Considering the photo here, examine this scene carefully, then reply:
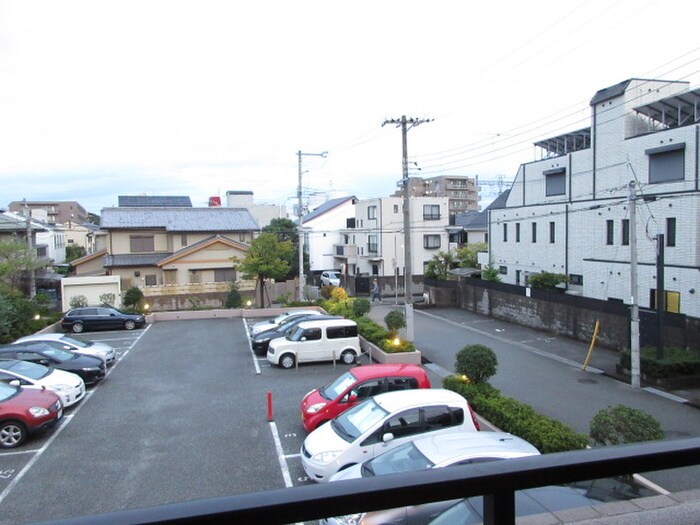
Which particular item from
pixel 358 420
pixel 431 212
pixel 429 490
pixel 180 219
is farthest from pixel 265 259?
pixel 429 490

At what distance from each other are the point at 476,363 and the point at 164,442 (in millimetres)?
6874

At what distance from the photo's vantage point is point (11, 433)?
430 inches

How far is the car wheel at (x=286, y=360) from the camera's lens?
17.5 metres

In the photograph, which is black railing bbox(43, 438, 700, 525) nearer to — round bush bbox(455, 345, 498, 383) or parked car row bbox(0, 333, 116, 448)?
round bush bbox(455, 345, 498, 383)

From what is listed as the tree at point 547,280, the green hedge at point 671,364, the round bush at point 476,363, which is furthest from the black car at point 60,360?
the tree at point 547,280

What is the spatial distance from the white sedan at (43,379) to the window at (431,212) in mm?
33842

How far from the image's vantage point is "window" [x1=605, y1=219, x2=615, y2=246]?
24297 mm

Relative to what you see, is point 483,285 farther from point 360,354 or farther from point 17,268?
point 17,268

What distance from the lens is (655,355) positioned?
53.9 feet

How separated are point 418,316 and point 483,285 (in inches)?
157

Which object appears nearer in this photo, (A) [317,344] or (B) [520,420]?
(B) [520,420]

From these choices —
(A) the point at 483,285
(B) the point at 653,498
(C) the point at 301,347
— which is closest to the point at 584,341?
(A) the point at 483,285

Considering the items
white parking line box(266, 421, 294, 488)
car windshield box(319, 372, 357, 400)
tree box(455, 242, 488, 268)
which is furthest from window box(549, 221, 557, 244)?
white parking line box(266, 421, 294, 488)

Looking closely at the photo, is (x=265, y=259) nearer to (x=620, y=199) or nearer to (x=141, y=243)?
(x=141, y=243)
